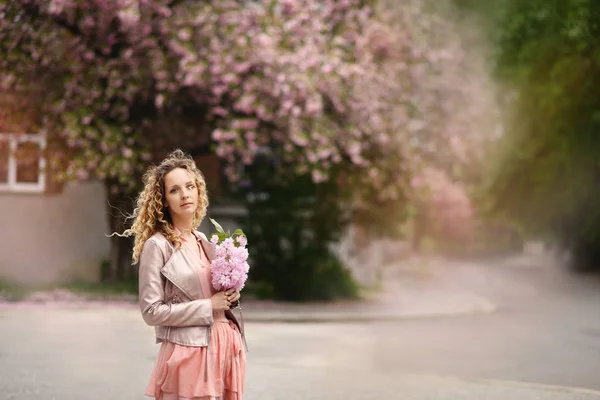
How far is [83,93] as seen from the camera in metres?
19.1

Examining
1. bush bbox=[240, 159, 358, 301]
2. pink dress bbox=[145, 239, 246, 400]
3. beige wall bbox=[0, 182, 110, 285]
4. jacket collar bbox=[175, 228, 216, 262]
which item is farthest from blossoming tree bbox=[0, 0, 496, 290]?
pink dress bbox=[145, 239, 246, 400]

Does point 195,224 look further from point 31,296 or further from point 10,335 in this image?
point 31,296

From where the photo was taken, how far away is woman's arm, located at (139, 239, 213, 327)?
4371mm

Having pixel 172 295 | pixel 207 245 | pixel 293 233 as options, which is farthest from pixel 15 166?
pixel 172 295

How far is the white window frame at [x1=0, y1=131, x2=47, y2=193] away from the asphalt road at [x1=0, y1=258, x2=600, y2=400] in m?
3.92

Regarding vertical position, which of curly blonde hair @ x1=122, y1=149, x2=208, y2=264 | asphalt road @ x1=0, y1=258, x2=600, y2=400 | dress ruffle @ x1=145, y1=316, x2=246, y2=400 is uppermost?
curly blonde hair @ x1=122, y1=149, x2=208, y2=264

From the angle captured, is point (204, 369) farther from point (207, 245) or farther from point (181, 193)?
point (181, 193)

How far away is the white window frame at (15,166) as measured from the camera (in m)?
20.7

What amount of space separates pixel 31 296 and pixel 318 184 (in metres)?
6.50

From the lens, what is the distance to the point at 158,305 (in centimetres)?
438

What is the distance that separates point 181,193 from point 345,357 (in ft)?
28.1

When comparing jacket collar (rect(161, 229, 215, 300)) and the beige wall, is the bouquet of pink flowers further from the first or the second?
the beige wall

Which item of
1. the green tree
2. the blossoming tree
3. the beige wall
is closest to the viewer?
the blossoming tree

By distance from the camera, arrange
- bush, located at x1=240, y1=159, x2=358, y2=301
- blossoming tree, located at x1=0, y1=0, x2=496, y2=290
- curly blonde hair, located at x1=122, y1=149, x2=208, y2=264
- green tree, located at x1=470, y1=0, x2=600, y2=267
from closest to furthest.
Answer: curly blonde hair, located at x1=122, y1=149, x2=208, y2=264 < blossoming tree, located at x1=0, y1=0, x2=496, y2=290 < bush, located at x1=240, y1=159, x2=358, y2=301 < green tree, located at x1=470, y1=0, x2=600, y2=267
